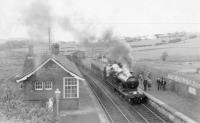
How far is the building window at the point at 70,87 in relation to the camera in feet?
73.6

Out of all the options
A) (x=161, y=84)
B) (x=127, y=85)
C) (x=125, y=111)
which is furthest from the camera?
(x=161, y=84)

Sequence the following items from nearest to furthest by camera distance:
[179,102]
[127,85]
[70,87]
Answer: [70,87], [179,102], [127,85]

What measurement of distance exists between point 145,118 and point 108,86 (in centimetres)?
1369

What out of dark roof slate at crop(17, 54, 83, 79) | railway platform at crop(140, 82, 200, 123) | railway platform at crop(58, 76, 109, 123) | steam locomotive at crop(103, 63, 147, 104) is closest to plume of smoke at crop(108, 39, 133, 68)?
steam locomotive at crop(103, 63, 147, 104)

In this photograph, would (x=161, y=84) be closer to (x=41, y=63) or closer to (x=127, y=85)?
(x=127, y=85)

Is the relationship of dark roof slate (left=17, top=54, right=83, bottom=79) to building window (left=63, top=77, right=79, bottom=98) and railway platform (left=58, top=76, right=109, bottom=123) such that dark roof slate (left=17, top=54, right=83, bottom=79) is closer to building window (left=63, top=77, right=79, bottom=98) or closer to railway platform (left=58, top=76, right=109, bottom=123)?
building window (left=63, top=77, right=79, bottom=98)

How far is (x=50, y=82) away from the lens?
22.4 m

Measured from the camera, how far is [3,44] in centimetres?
8150

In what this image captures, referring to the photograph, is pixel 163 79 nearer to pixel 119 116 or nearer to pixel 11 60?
pixel 119 116

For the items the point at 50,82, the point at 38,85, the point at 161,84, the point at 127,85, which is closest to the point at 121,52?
the point at 161,84

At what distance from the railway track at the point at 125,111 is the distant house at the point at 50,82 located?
3.27m

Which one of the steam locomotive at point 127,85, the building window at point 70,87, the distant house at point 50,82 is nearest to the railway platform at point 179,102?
the steam locomotive at point 127,85

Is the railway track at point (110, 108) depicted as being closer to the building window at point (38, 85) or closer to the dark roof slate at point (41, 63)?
the dark roof slate at point (41, 63)

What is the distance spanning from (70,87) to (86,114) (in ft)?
9.26
